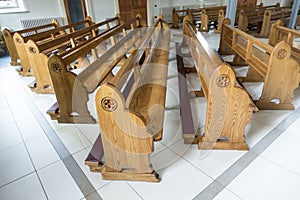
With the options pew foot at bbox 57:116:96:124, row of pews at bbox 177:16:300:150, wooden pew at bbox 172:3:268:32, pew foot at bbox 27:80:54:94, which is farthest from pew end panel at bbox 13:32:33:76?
wooden pew at bbox 172:3:268:32

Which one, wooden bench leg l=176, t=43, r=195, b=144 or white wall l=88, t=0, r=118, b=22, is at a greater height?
white wall l=88, t=0, r=118, b=22

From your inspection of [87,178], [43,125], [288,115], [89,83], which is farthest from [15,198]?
[288,115]

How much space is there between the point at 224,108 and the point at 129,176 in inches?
34.8

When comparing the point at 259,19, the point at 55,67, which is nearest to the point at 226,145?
the point at 55,67

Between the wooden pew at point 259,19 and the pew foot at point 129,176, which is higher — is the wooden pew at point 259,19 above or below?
above

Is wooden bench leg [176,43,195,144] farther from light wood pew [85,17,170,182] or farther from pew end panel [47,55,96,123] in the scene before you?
pew end panel [47,55,96,123]

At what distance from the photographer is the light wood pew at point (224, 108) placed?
60.3 inches

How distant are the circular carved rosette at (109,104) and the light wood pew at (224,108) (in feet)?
2.37

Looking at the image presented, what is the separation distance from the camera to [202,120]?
2209mm

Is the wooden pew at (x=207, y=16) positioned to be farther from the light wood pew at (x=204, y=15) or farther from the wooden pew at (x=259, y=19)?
the wooden pew at (x=259, y=19)

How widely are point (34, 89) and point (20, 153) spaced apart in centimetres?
141

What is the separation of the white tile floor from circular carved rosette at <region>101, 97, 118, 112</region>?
597 mm

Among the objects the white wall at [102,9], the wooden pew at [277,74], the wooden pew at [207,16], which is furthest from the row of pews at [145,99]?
the white wall at [102,9]

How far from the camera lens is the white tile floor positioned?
4.73ft
